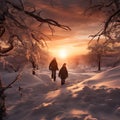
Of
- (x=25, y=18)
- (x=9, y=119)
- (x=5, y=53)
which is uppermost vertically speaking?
(x=25, y=18)

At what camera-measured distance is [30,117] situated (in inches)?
474

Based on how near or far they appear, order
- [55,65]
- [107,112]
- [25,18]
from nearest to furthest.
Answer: [107,112], [25,18], [55,65]

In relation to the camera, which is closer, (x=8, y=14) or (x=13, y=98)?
(x=8, y=14)

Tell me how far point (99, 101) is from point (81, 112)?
1656 mm

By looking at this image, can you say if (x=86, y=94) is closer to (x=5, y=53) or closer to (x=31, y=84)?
(x=5, y=53)

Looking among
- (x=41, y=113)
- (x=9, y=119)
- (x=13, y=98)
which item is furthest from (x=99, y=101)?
(x=13, y=98)

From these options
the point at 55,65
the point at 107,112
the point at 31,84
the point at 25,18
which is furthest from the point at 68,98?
the point at 55,65

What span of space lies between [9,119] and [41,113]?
1.25 m

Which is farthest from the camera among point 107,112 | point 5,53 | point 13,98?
point 13,98

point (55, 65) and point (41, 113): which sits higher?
point (55, 65)

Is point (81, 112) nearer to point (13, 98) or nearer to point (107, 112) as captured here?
point (107, 112)

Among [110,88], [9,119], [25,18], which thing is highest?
[25,18]

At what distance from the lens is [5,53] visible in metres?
14.0

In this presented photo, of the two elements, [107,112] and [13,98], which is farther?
[13,98]
